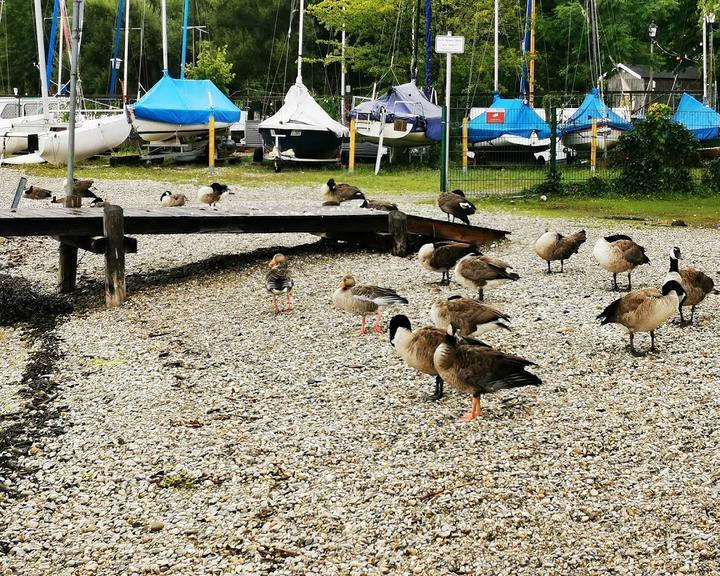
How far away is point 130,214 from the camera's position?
51.8 ft

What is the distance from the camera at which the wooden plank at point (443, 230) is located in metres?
17.4

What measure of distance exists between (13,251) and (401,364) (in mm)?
12449

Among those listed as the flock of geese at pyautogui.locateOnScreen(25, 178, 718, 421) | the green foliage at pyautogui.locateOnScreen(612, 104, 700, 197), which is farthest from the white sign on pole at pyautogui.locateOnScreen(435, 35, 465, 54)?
the flock of geese at pyautogui.locateOnScreen(25, 178, 718, 421)

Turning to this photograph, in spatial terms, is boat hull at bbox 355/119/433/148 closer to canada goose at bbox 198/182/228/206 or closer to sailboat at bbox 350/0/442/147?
sailboat at bbox 350/0/442/147

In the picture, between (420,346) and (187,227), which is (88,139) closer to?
(187,227)

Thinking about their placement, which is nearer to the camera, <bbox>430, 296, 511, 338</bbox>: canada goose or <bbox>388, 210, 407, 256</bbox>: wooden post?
<bbox>430, 296, 511, 338</bbox>: canada goose

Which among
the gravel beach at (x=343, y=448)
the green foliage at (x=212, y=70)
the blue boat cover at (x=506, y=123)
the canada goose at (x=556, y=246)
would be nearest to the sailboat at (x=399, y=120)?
the blue boat cover at (x=506, y=123)

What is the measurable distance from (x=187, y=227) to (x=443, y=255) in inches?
171

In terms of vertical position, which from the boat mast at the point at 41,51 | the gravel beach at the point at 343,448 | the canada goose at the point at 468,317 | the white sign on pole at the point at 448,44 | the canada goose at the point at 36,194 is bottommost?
the gravel beach at the point at 343,448

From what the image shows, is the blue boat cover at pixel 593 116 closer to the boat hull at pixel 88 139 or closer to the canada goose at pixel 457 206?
the boat hull at pixel 88 139

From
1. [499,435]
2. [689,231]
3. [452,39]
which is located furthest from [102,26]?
[499,435]

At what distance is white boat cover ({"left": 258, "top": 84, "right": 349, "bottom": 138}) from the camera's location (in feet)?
124

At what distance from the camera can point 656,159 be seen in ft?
87.5

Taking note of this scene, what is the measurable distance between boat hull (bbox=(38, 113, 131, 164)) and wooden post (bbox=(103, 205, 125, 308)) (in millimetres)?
20913
